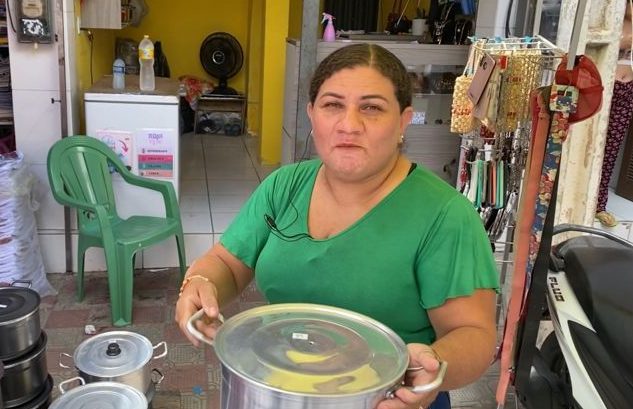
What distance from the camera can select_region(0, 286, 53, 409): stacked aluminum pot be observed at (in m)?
1.85

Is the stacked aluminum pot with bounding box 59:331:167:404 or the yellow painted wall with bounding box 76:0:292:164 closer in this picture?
the stacked aluminum pot with bounding box 59:331:167:404

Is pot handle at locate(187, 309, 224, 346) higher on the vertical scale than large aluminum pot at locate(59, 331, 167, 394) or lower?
higher

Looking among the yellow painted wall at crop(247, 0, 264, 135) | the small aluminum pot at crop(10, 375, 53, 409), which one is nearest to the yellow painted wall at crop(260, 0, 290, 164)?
the yellow painted wall at crop(247, 0, 264, 135)

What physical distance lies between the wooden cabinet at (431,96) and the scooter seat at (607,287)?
1.72m

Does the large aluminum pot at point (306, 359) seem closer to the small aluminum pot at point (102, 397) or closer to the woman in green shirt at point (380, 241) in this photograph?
the woman in green shirt at point (380, 241)

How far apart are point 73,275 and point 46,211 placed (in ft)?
1.39

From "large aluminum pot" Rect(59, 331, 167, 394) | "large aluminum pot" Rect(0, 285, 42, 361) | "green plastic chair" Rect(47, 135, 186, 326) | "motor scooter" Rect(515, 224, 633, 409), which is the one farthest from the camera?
"green plastic chair" Rect(47, 135, 186, 326)

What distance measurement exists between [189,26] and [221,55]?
537 millimetres

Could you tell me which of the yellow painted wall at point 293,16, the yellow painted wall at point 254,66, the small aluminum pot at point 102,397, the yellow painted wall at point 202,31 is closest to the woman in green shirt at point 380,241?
the small aluminum pot at point 102,397

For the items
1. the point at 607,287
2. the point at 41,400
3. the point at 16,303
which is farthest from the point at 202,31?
the point at 607,287

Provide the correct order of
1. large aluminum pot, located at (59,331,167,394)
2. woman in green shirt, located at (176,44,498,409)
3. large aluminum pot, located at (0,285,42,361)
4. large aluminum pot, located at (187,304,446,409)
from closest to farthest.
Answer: large aluminum pot, located at (187,304,446,409) → woman in green shirt, located at (176,44,498,409) → large aluminum pot, located at (0,285,42,361) → large aluminum pot, located at (59,331,167,394)

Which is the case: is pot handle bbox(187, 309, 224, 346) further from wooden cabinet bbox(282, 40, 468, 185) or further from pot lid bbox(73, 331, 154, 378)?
wooden cabinet bbox(282, 40, 468, 185)

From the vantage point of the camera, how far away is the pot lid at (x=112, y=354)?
196 cm

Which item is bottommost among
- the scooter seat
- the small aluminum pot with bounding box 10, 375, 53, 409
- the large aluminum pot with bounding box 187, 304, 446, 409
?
the small aluminum pot with bounding box 10, 375, 53, 409
